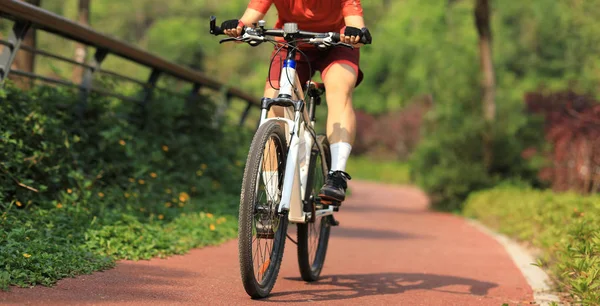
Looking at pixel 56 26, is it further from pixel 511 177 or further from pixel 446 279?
pixel 511 177

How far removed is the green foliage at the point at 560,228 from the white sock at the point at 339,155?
1.40 metres

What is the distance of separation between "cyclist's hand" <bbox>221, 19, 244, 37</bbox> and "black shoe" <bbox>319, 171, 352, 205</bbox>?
1070 mm

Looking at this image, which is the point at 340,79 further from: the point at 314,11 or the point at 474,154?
the point at 474,154

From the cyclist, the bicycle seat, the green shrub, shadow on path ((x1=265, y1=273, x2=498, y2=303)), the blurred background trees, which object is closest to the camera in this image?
shadow on path ((x1=265, y1=273, x2=498, y2=303))

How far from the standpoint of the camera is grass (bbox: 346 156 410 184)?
41031 mm

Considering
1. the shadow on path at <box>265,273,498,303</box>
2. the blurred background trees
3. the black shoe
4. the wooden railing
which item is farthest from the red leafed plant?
the black shoe

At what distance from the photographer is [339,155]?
5461 mm

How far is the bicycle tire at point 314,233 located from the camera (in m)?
5.59

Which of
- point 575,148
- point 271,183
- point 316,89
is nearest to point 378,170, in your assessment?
point 575,148

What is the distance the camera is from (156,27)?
75.5m

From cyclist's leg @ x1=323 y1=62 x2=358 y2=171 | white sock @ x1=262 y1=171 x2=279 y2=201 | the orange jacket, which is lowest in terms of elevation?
white sock @ x1=262 y1=171 x2=279 y2=201

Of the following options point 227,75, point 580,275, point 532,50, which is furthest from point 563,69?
point 580,275

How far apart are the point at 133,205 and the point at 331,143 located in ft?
10.0

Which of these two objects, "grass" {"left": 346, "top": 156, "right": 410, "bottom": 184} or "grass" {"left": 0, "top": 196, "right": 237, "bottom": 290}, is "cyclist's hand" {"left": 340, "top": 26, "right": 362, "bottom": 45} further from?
"grass" {"left": 346, "top": 156, "right": 410, "bottom": 184}
